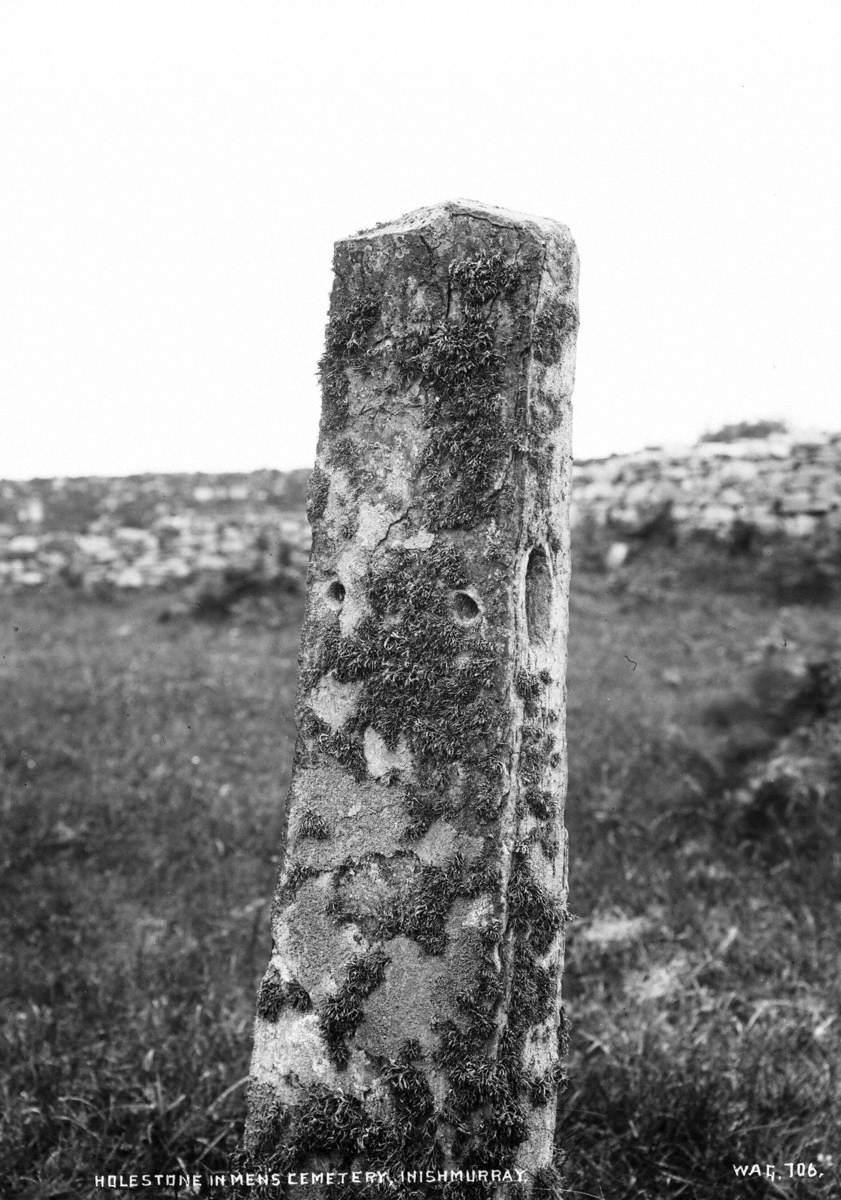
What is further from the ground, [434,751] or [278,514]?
[278,514]

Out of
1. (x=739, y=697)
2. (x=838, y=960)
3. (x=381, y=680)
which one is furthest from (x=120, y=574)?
(x=381, y=680)

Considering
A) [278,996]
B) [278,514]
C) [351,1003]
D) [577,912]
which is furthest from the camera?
[278,514]

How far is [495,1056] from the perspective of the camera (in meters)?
2.74

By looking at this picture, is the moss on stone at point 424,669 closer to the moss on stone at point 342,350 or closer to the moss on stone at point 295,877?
the moss on stone at point 295,877

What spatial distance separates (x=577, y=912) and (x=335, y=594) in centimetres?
370

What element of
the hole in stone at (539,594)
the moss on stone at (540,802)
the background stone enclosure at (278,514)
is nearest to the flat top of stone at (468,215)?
the hole in stone at (539,594)

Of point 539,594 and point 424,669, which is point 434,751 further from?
point 539,594

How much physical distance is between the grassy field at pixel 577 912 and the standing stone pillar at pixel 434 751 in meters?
0.68

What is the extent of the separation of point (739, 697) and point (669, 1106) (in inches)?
175

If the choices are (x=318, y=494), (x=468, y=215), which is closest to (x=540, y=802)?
(x=318, y=494)

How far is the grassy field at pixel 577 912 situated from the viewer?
12.7ft

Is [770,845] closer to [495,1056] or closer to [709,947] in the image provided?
[709,947]

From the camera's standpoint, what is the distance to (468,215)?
2881 mm

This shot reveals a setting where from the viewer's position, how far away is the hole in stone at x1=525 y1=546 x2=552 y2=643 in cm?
296
